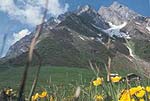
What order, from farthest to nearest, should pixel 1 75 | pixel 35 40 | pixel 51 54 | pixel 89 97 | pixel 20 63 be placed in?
pixel 51 54 < pixel 20 63 < pixel 1 75 < pixel 89 97 < pixel 35 40

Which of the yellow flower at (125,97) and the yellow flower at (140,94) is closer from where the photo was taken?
the yellow flower at (125,97)

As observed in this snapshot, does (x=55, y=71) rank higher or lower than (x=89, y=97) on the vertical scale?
higher

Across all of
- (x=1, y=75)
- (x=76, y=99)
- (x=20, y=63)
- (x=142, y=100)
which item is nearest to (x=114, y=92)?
(x=142, y=100)

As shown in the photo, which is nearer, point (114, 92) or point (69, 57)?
point (114, 92)

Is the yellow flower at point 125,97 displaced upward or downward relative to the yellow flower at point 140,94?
downward

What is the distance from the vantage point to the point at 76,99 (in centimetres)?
168

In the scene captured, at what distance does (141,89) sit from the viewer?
3498 mm

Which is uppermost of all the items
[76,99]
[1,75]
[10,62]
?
[10,62]

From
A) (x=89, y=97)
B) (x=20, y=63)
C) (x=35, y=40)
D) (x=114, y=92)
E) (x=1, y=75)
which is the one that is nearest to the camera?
(x=35, y=40)

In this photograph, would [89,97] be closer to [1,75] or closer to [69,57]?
[1,75]

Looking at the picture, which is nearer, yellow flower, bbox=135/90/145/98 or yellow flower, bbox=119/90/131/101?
yellow flower, bbox=119/90/131/101

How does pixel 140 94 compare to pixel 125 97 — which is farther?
pixel 140 94

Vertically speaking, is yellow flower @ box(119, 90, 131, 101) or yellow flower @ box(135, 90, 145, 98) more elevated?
yellow flower @ box(135, 90, 145, 98)

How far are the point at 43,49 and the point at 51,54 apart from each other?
4430mm
